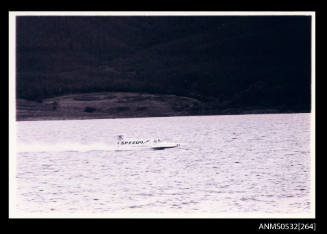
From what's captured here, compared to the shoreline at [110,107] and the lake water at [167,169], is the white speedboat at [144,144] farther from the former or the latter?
the shoreline at [110,107]

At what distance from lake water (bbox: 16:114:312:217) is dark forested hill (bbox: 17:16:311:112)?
1.60 metres

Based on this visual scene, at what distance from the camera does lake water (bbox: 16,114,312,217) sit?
15.9 m

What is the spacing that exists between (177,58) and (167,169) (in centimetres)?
628

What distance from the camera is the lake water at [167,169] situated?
52.2 feet

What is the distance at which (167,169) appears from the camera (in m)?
20.4

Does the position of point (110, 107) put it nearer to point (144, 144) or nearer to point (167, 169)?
point (144, 144)

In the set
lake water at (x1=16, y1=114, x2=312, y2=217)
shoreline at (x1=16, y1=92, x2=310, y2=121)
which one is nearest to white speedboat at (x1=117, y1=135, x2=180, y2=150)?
lake water at (x1=16, y1=114, x2=312, y2=217)

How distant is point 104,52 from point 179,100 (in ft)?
15.1

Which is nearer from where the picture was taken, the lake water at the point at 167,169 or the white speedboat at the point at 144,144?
the lake water at the point at 167,169

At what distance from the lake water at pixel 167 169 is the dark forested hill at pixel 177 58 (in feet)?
5.26

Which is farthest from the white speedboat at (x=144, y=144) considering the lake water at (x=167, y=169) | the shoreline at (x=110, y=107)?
the shoreline at (x=110, y=107)

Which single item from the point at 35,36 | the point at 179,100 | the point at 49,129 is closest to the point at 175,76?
the point at 179,100

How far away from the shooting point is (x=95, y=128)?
2586cm

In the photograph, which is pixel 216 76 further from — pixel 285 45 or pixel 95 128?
pixel 95 128
